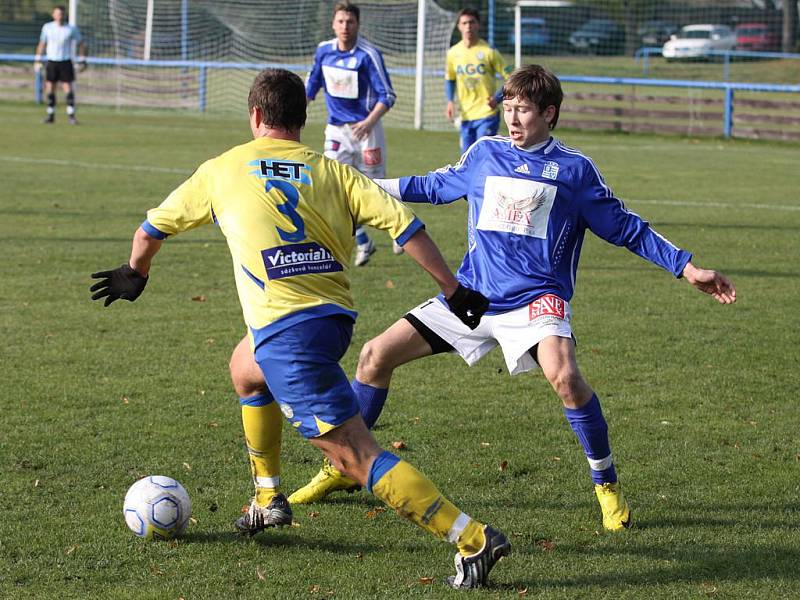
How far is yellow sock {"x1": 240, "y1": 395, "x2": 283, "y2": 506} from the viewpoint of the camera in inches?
173

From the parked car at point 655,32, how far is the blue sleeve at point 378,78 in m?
28.8

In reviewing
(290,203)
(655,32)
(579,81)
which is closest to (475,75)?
(579,81)

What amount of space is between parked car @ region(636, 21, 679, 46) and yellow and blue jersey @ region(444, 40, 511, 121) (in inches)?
929

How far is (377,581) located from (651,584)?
945 millimetres

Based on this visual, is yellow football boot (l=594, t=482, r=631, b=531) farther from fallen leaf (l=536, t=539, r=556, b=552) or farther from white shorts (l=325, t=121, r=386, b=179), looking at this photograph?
white shorts (l=325, t=121, r=386, b=179)

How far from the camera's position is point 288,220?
12.4 feet

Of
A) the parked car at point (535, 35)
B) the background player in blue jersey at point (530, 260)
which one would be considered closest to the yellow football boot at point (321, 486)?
the background player in blue jersey at point (530, 260)

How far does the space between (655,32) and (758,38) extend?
4199 millimetres

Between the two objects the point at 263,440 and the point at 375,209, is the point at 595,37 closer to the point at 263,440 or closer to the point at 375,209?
the point at 263,440

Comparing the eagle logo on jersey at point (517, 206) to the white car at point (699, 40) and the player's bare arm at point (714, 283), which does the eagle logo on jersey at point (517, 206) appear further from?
the white car at point (699, 40)

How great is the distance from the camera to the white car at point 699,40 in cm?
3883

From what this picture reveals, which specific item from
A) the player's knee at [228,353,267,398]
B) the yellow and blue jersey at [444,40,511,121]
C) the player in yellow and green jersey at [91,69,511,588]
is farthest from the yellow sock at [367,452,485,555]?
the yellow and blue jersey at [444,40,511,121]

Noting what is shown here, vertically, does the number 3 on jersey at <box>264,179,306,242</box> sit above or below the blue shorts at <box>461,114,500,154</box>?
below

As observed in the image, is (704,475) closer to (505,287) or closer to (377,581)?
(505,287)
